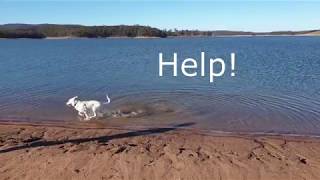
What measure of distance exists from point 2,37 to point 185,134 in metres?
158

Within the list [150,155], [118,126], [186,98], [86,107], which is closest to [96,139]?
[118,126]

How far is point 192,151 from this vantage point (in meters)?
11.4

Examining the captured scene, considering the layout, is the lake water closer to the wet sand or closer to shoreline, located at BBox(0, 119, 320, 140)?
shoreline, located at BBox(0, 119, 320, 140)

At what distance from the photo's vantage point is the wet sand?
31.8 ft

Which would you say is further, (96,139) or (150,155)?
(96,139)

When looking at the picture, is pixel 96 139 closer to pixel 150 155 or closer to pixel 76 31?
pixel 150 155

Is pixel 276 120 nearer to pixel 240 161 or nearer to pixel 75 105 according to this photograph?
pixel 240 161

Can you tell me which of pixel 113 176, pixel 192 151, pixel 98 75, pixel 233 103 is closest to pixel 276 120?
pixel 233 103

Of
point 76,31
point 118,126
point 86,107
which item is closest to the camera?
point 118,126

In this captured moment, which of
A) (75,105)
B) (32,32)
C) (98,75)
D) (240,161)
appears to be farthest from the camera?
(32,32)

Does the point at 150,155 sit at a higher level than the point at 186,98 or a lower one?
higher

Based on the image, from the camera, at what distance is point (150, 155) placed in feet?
35.9

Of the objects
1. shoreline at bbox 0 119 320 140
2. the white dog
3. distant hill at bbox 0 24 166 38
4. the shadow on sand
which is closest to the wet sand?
the shadow on sand

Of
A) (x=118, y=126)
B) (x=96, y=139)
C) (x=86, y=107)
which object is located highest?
(x=86, y=107)
